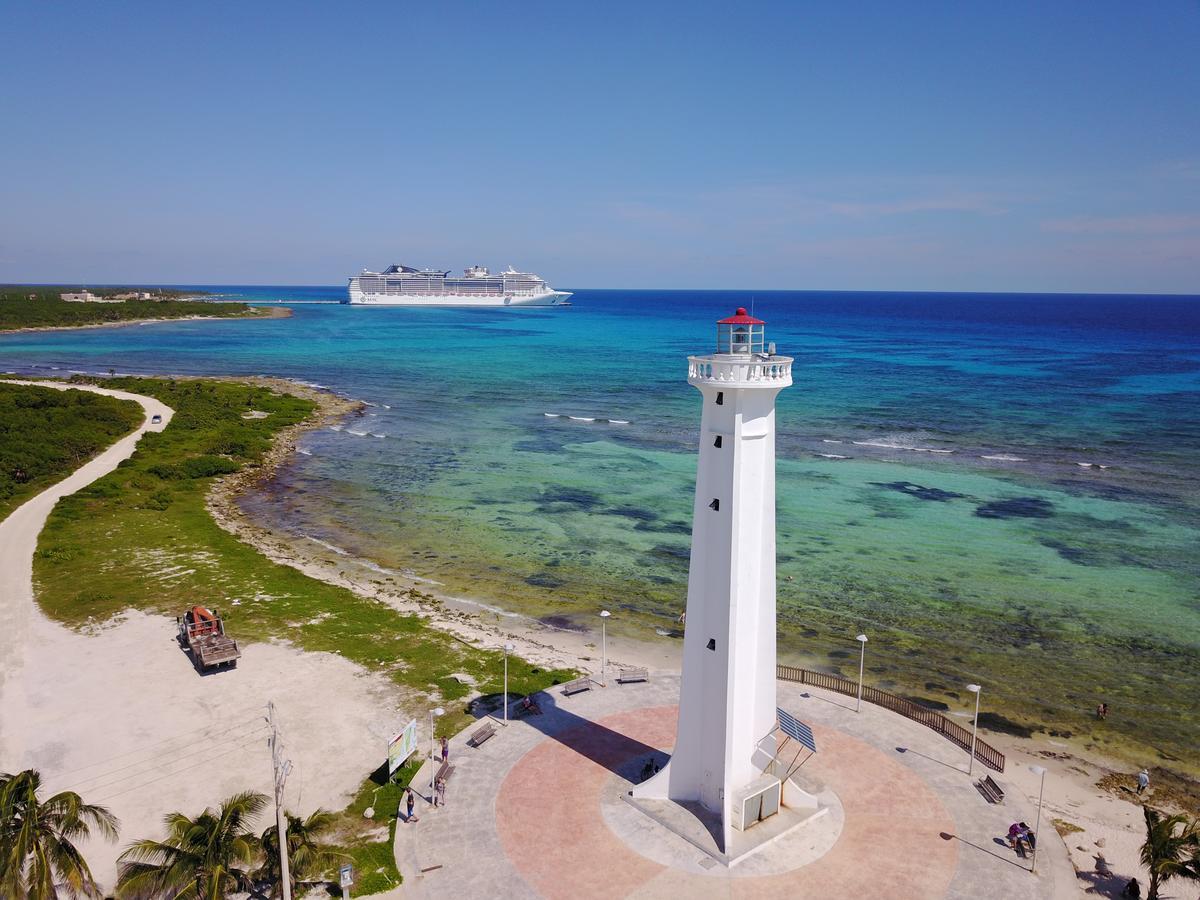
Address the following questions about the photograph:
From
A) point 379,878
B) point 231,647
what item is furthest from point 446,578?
point 379,878

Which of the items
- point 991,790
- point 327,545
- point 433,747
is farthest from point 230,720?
point 991,790

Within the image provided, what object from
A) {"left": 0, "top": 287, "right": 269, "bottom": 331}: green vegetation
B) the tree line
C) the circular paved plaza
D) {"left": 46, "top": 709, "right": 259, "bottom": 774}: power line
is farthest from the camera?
{"left": 0, "top": 287, "right": 269, "bottom": 331}: green vegetation

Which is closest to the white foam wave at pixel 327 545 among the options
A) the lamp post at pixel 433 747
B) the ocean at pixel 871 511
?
the ocean at pixel 871 511

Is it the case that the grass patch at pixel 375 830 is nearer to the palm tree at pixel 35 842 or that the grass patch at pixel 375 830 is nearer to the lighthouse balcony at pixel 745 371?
the palm tree at pixel 35 842

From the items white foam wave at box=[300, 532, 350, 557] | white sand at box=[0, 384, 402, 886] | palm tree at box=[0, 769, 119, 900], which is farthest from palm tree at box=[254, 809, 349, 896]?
white foam wave at box=[300, 532, 350, 557]

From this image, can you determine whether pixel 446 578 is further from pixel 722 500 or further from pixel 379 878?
pixel 722 500

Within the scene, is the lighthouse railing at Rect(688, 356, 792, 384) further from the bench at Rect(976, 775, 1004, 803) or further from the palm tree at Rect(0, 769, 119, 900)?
the palm tree at Rect(0, 769, 119, 900)
